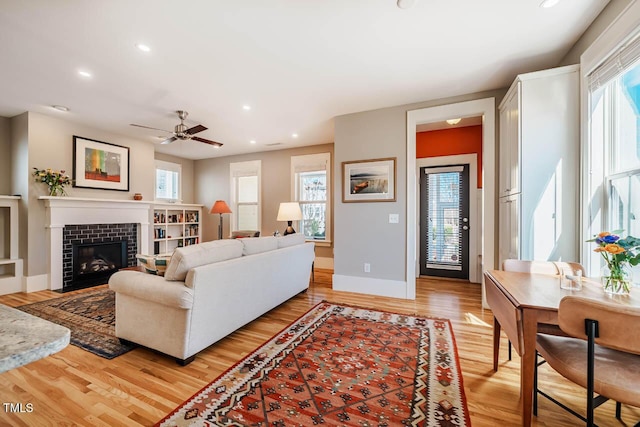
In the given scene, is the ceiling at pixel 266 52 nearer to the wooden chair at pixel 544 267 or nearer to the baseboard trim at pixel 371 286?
the wooden chair at pixel 544 267

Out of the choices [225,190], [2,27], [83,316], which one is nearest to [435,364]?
[83,316]

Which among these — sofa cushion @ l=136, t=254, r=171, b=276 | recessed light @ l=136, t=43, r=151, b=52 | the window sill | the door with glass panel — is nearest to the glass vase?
sofa cushion @ l=136, t=254, r=171, b=276

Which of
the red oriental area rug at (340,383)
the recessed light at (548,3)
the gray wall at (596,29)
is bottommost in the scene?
the red oriental area rug at (340,383)

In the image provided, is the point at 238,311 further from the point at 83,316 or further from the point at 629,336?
the point at 629,336

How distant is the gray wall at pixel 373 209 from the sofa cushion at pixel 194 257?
2004 millimetres

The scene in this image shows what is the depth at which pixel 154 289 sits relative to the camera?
1994mm

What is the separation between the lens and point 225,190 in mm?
6652

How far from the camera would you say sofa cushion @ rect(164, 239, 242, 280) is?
200 cm

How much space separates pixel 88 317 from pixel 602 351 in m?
4.23

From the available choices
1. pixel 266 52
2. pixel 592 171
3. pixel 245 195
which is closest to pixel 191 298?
pixel 266 52

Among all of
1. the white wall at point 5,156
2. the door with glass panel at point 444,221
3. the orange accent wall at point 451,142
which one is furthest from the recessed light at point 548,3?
the white wall at point 5,156

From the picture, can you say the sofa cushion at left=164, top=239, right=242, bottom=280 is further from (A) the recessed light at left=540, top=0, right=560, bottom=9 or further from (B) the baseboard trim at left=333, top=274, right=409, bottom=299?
(A) the recessed light at left=540, top=0, right=560, bottom=9

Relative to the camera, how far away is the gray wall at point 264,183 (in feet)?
19.7

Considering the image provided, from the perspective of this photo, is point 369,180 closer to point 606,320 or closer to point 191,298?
point 191,298
